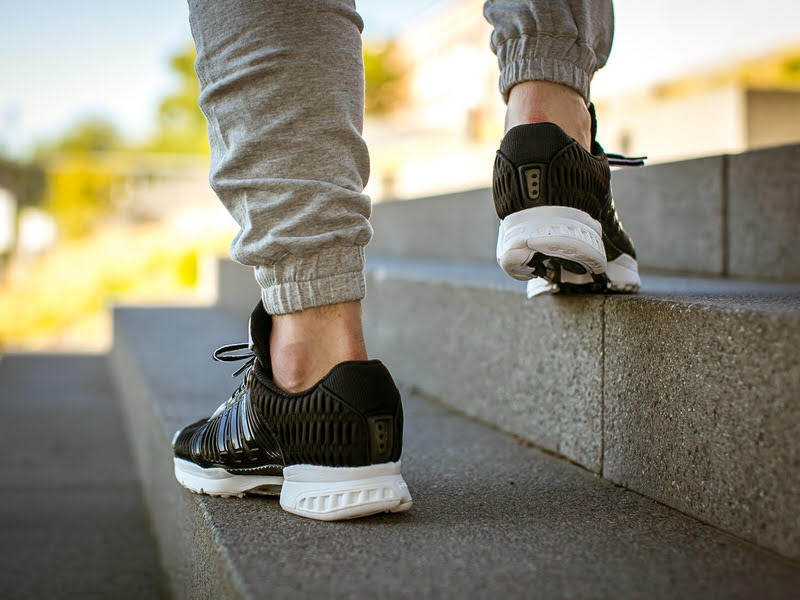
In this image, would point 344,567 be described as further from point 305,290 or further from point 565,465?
point 565,465

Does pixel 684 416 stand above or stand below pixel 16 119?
below

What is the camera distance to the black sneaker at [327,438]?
39.1 inches

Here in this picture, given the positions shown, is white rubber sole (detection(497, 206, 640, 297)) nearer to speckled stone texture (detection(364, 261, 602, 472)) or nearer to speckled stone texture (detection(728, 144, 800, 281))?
speckled stone texture (detection(364, 261, 602, 472))

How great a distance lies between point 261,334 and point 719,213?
1.40 meters

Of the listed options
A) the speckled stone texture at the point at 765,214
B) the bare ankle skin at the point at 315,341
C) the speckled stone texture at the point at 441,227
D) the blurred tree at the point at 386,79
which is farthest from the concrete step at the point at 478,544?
the blurred tree at the point at 386,79

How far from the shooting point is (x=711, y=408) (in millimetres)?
982

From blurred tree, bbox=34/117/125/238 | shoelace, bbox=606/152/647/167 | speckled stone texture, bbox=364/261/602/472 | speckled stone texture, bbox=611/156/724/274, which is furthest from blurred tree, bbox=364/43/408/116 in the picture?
shoelace, bbox=606/152/647/167

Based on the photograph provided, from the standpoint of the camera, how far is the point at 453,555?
35.7 inches

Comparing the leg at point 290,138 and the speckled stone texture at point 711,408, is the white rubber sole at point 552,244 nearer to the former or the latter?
the speckled stone texture at point 711,408

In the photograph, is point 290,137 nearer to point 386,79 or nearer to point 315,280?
point 315,280

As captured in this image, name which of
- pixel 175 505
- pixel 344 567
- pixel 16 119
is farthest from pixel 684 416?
pixel 16 119

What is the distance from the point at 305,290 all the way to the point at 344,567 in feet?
1.11

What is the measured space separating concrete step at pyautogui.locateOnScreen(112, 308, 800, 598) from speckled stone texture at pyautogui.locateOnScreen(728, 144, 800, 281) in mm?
814

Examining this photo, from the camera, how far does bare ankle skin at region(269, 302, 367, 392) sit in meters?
1.00
